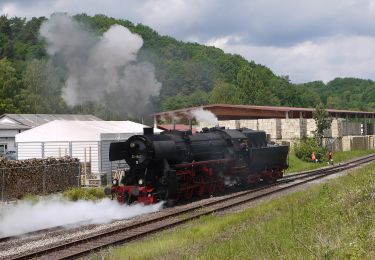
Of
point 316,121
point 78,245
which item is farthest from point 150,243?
point 316,121

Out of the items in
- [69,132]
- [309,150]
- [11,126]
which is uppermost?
[11,126]

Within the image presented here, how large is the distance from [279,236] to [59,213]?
408 inches

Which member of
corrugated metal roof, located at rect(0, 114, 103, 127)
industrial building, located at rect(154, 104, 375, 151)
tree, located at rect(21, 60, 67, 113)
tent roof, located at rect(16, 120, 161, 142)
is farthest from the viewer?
tree, located at rect(21, 60, 67, 113)

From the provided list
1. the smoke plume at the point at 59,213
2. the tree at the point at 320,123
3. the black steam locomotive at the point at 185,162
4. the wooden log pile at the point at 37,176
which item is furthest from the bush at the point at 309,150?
the smoke plume at the point at 59,213

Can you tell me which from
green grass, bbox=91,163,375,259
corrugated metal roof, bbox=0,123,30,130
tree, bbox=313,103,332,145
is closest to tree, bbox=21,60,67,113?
corrugated metal roof, bbox=0,123,30,130

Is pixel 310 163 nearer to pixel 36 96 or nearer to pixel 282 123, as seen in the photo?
pixel 282 123

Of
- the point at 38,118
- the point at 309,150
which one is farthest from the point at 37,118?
the point at 309,150

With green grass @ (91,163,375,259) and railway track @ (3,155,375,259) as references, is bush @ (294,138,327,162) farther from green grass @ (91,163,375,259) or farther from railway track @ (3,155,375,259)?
green grass @ (91,163,375,259)

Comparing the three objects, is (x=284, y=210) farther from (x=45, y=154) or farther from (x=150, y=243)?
(x=45, y=154)

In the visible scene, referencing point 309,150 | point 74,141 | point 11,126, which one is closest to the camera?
point 74,141

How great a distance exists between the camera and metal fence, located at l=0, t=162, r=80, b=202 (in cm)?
2491

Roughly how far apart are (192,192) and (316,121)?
95.0 ft

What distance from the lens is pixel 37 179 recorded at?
→ 88.3 ft

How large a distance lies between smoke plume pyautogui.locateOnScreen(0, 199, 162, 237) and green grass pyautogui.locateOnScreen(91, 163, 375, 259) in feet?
12.0
